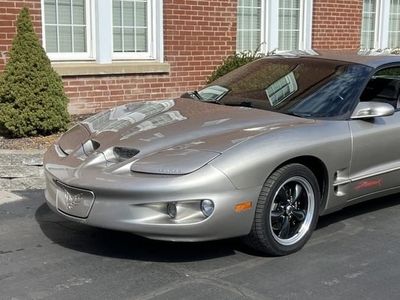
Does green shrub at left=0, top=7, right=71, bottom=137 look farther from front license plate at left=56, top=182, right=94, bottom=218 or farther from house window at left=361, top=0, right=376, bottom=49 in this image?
house window at left=361, top=0, right=376, bottom=49

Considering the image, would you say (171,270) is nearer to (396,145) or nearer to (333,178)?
(333,178)

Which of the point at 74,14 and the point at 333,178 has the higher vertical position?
the point at 74,14

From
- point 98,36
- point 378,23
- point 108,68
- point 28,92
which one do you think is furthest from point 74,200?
point 378,23

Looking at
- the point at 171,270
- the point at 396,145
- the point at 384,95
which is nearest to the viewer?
the point at 171,270

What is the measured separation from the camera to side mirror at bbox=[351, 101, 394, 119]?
486cm

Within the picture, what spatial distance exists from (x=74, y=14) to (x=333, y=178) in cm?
555

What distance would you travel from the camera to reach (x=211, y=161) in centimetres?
398

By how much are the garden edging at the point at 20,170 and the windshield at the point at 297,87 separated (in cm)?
202

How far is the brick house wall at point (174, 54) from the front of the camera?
342 inches

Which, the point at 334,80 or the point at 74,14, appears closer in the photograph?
the point at 334,80

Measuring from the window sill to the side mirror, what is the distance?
4.90m

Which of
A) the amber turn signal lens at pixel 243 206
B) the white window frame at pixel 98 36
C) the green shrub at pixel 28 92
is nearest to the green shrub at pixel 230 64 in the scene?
the white window frame at pixel 98 36

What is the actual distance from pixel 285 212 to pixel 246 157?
62cm

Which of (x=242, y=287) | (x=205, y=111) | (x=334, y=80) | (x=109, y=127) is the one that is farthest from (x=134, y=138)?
(x=334, y=80)
